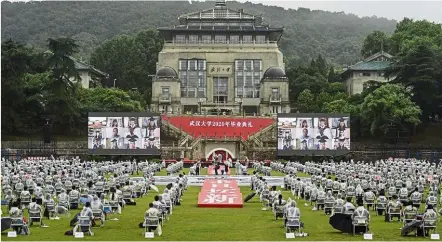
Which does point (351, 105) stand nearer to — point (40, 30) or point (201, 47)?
point (201, 47)

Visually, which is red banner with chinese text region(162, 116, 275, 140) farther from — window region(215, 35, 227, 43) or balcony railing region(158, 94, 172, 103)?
window region(215, 35, 227, 43)

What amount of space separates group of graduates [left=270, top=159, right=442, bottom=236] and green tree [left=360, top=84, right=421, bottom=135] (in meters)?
18.9

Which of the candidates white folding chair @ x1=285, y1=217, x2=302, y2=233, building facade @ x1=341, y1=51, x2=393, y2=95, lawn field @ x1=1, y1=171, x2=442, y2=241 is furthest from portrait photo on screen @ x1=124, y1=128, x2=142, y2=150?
white folding chair @ x1=285, y1=217, x2=302, y2=233

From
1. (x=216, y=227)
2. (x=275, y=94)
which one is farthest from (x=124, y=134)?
(x=216, y=227)

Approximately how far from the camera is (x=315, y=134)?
67.1 m

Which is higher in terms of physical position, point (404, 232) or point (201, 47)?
point (201, 47)

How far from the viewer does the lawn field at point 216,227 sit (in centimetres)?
2203

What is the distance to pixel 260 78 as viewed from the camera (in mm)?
97875

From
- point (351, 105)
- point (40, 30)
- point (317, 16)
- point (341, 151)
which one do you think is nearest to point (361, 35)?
point (317, 16)

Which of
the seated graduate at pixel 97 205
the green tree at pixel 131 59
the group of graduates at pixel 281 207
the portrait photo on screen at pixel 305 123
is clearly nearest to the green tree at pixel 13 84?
the portrait photo on screen at pixel 305 123

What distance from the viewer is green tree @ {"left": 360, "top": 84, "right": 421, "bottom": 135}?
2926 inches

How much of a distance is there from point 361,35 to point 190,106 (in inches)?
3779

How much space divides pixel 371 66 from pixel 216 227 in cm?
8008

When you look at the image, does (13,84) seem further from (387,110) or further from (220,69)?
(387,110)
